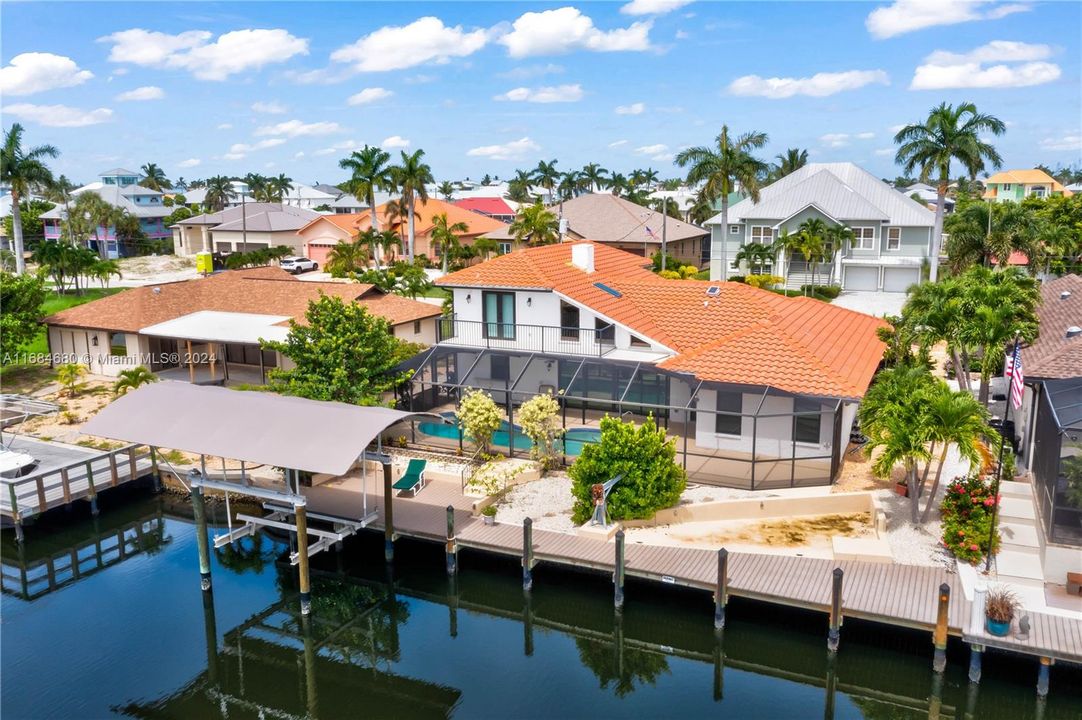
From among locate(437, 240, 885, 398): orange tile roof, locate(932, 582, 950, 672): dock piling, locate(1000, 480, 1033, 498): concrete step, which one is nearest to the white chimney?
locate(437, 240, 885, 398): orange tile roof

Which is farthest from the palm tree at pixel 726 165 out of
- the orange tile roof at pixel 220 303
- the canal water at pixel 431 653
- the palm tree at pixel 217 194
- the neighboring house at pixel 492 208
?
the palm tree at pixel 217 194

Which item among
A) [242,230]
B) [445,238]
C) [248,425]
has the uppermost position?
[242,230]

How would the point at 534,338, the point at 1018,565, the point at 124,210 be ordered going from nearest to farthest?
→ 1. the point at 1018,565
2. the point at 534,338
3. the point at 124,210

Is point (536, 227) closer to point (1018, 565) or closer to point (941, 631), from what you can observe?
point (1018, 565)

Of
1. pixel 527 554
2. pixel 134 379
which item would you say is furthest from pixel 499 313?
pixel 134 379

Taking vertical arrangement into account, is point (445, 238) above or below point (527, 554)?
above
